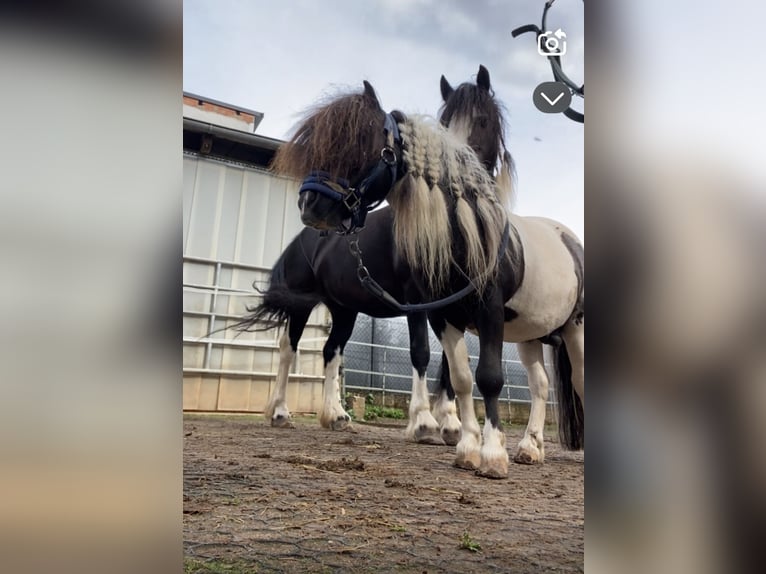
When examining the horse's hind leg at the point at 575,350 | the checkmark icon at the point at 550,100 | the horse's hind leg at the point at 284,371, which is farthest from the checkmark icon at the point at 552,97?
the horse's hind leg at the point at 284,371

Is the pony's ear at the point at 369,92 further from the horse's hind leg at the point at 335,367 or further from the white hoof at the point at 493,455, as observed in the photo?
the white hoof at the point at 493,455

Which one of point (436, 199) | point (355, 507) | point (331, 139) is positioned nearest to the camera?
point (355, 507)

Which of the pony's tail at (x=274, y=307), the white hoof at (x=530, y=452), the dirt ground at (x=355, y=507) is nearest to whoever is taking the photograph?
the dirt ground at (x=355, y=507)

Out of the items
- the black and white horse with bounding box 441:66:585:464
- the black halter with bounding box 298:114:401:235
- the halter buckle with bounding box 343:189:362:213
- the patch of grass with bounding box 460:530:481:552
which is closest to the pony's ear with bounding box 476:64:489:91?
A: the black and white horse with bounding box 441:66:585:464

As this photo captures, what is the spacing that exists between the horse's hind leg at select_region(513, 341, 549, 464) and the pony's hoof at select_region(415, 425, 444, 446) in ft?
0.42

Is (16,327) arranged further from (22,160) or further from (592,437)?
(592,437)

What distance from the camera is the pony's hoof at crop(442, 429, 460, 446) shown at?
3.10 feet

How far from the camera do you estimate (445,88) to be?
2.80 ft

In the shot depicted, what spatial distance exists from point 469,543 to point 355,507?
156mm

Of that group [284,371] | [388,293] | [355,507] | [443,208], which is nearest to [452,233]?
[443,208]

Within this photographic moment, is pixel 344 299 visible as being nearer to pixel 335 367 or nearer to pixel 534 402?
pixel 335 367

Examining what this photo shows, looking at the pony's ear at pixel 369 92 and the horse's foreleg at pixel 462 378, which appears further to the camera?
the horse's foreleg at pixel 462 378

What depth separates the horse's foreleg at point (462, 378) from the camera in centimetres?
95

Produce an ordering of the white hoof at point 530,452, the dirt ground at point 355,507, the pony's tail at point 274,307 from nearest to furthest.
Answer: the dirt ground at point 355,507 → the pony's tail at point 274,307 → the white hoof at point 530,452
